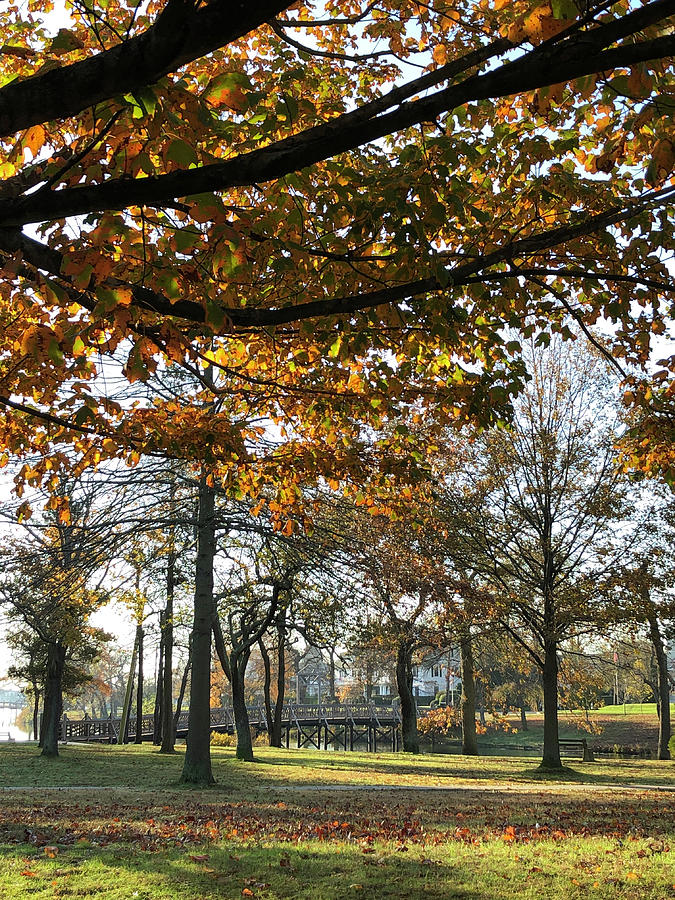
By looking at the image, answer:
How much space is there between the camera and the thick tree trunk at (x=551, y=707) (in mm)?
20156

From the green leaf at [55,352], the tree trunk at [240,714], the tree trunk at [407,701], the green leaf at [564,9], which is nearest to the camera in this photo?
the green leaf at [564,9]

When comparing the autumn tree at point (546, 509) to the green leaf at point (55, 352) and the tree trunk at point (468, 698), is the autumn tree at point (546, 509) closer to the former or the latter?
the tree trunk at point (468, 698)

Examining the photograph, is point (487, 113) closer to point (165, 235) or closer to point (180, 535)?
point (165, 235)

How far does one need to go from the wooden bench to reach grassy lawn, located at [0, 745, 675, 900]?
14.4 meters

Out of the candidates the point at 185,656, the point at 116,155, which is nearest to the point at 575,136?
the point at 116,155

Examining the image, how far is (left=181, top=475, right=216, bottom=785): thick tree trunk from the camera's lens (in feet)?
45.4

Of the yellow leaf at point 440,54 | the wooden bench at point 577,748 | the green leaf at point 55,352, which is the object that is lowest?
the wooden bench at point 577,748

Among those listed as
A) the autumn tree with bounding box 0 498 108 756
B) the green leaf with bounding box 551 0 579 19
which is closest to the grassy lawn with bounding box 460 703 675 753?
the autumn tree with bounding box 0 498 108 756

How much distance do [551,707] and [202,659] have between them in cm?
Result: 1118

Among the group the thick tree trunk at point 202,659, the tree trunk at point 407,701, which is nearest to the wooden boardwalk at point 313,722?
the tree trunk at point 407,701

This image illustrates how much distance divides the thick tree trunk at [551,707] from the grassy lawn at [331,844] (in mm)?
7449

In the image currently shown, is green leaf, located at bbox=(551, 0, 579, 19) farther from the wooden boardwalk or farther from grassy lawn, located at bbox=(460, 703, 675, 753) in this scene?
the wooden boardwalk

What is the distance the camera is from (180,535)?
1709 centimetres

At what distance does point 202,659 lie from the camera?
14.4 m
